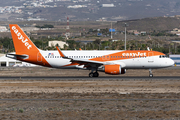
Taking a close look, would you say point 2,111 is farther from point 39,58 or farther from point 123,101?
point 39,58

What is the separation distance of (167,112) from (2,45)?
15115 centimetres

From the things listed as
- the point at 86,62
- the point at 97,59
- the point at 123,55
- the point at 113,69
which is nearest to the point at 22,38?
the point at 86,62

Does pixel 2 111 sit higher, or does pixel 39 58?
pixel 39 58


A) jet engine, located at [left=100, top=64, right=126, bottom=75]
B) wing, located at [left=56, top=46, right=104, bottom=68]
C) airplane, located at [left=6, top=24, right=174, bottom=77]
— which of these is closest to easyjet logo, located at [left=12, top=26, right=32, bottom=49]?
airplane, located at [left=6, top=24, right=174, bottom=77]

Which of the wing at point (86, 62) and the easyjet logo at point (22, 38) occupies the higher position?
the easyjet logo at point (22, 38)

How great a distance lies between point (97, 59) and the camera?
151 feet

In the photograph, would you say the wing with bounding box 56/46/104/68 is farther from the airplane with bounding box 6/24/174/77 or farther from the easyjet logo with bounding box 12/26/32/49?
the easyjet logo with bounding box 12/26/32/49

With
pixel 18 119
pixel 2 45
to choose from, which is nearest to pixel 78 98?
pixel 18 119

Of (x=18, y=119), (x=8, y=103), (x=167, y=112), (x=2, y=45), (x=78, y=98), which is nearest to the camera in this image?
(x=18, y=119)

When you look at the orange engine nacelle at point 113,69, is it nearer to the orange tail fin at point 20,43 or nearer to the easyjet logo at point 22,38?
the orange tail fin at point 20,43

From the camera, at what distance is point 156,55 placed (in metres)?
46.1

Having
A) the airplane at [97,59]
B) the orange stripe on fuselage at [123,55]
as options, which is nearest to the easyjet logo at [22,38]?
the airplane at [97,59]

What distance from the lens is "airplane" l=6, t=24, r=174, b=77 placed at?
148 feet

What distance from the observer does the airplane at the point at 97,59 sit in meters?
45.2
